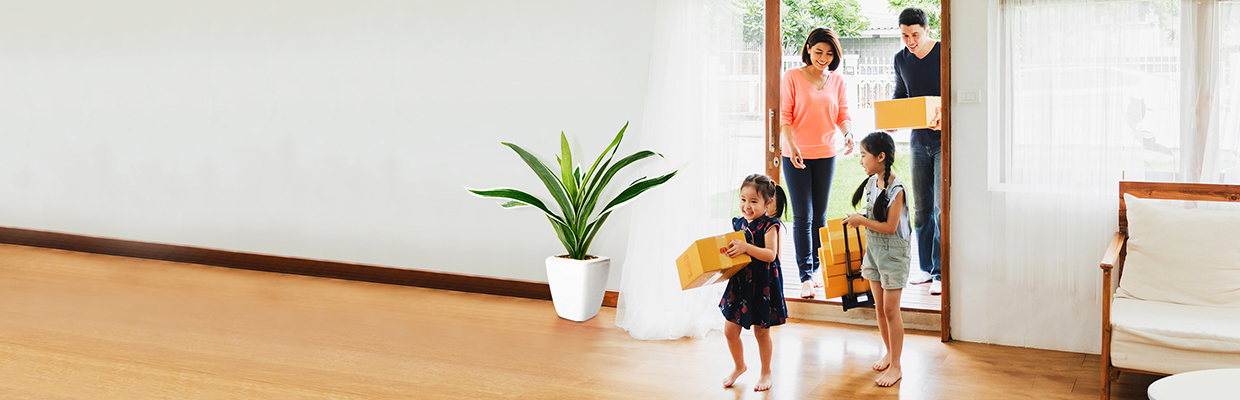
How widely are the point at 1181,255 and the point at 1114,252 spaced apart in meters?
0.26

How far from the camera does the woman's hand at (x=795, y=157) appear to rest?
14.0 ft

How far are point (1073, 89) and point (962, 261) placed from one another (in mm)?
822

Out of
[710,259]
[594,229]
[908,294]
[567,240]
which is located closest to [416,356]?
[567,240]

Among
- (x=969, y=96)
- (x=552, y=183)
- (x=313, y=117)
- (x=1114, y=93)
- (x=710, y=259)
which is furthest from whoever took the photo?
(x=313, y=117)

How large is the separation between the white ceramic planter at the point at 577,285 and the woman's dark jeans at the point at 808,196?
100 cm

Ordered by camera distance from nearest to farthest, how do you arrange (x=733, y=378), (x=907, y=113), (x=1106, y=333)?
(x=1106, y=333), (x=733, y=378), (x=907, y=113)

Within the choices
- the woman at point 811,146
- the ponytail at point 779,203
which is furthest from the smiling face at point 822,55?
the ponytail at point 779,203

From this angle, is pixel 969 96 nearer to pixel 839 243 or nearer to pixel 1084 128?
pixel 1084 128

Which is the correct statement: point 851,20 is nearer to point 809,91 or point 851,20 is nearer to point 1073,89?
point 809,91

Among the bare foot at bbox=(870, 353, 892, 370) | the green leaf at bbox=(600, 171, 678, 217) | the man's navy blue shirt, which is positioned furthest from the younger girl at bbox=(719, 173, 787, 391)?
the man's navy blue shirt

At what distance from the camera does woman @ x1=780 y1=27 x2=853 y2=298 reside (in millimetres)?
4316

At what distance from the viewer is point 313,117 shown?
532 centimetres

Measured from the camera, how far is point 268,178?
554cm

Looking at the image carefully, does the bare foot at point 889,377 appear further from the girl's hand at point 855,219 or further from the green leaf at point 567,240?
the green leaf at point 567,240
